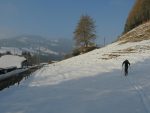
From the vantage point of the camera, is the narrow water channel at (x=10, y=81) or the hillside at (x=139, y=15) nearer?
the narrow water channel at (x=10, y=81)

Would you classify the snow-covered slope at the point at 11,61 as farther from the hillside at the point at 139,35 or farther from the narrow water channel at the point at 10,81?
the narrow water channel at the point at 10,81

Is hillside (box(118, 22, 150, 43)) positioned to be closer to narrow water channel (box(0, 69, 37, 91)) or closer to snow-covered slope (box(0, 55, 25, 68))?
snow-covered slope (box(0, 55, 25, 68))

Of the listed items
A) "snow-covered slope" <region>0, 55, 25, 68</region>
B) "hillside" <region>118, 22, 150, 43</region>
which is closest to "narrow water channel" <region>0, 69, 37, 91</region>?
"snow-covered slope" <region>0, 55, 25, 68</region>

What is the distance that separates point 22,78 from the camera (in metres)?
39.1

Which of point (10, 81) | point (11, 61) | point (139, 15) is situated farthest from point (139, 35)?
point (10, 81)

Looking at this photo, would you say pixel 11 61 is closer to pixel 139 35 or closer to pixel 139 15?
pixel 139 35

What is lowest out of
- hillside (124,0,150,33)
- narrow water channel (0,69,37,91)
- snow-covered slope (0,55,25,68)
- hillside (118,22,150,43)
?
narrow water channel (0,69,37,91)

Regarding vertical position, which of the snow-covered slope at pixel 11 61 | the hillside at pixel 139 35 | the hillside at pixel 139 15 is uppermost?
the hillside at pixel 139 15

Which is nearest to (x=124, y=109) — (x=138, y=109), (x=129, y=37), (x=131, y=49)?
(x=138, y=109)

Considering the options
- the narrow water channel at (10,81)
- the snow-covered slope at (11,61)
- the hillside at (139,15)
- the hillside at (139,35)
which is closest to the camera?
the narrow water channel at (10,81)

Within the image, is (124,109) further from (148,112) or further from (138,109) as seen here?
(148,112)

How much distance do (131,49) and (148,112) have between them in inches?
1995

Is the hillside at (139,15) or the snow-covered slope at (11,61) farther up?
the hillside at (139,15)

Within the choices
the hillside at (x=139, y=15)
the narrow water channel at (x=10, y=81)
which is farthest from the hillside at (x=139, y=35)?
the narrow water channel at (x=10, y=81)
